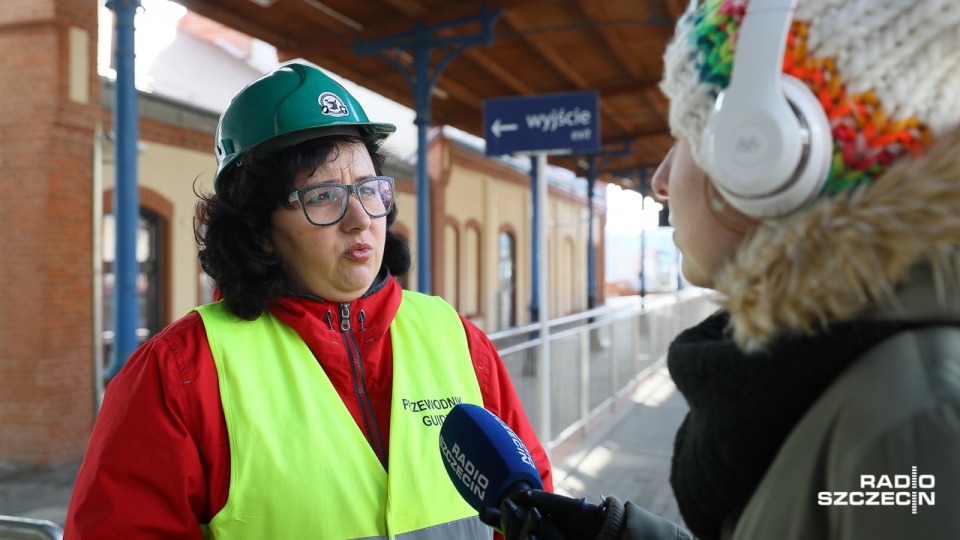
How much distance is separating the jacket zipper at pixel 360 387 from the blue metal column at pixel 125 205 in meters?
3.35

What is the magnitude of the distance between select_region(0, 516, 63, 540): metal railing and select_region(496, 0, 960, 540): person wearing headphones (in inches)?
83.3

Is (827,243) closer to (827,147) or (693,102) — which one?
(827,147)

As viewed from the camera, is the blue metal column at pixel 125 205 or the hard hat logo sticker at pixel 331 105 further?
the blue metal column at pixel 125 205

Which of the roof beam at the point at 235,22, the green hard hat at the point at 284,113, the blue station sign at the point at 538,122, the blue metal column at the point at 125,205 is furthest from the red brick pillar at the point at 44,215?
the green hard hat at the point at 284,113

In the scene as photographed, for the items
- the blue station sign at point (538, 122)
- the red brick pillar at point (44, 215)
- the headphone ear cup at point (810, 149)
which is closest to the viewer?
the headphone ear cup at point (810, 149)

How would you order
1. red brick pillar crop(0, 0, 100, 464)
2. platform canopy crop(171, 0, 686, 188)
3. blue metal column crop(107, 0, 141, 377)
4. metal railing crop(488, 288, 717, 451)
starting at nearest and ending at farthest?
blue metal column crop(107, 0, 141, 377), metal railing crop(488, 288, 717, 451), red brick pillar crop(0, 0, 100, 464), platform canopy crop(171, 0, 686, 188)

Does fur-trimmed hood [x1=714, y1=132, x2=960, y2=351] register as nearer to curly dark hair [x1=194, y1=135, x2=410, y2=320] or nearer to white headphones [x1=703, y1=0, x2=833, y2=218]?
white headphones [x1=703, y1=0, x2=833, y2=218]

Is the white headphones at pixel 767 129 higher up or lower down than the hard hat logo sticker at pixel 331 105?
lower down

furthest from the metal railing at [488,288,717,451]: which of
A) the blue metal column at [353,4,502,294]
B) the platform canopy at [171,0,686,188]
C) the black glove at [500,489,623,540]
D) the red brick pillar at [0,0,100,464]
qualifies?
the red brick pillar at [0,0,100,464]

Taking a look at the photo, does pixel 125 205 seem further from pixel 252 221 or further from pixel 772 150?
pixel 772 150

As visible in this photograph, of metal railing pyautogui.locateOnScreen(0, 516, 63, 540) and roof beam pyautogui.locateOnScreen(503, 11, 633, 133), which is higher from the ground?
roof beam pyautogui.locateOnScreen(503, 11, 633, 133)

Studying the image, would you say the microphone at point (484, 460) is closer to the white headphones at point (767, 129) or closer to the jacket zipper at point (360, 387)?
the jacket zipper at point (360, 387)

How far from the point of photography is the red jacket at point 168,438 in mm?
1347

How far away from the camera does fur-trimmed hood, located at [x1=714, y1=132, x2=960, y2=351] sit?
622mm
